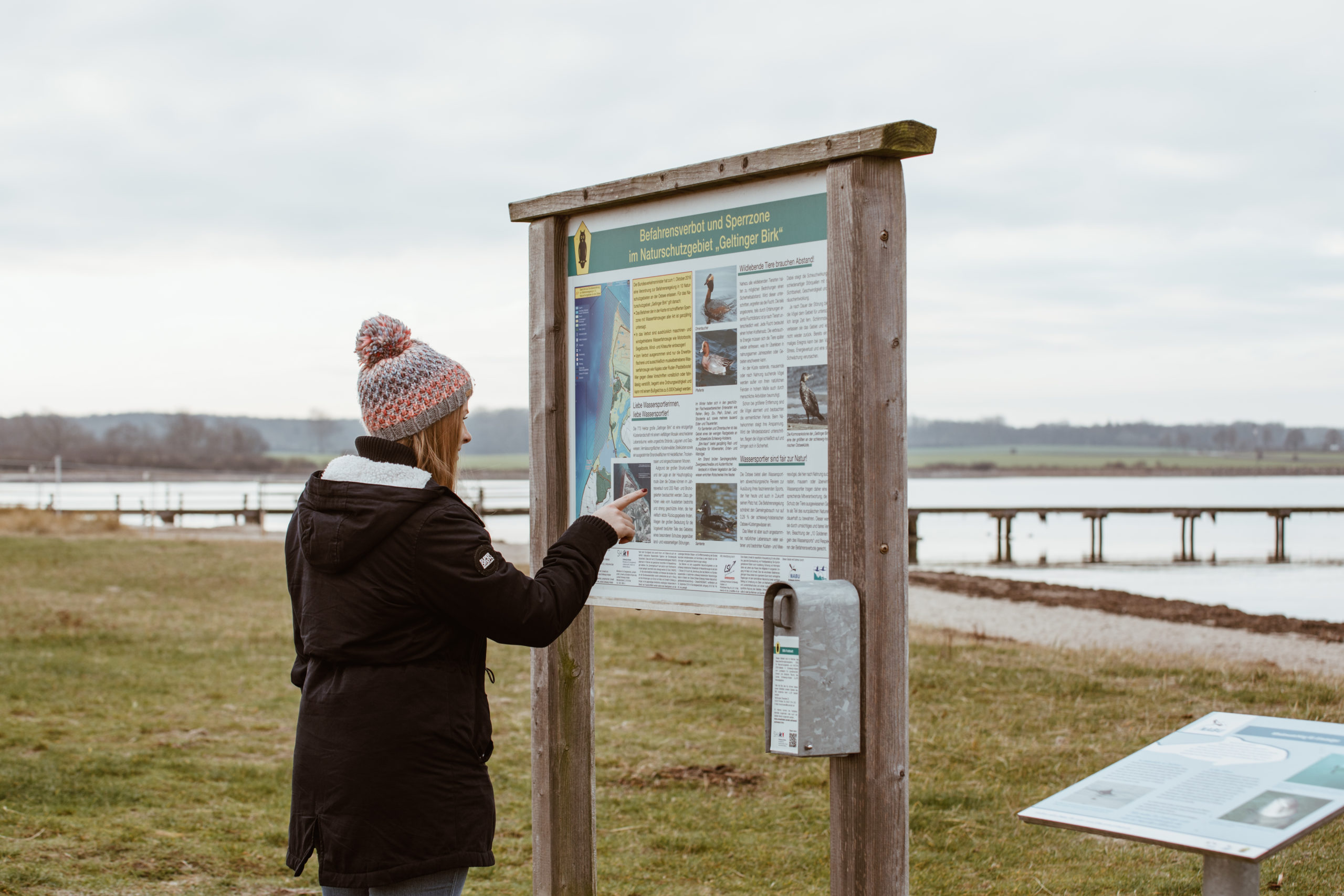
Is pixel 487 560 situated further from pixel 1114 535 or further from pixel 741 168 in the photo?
pixel 1114 535

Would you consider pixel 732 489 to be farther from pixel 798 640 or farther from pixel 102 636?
pixel 102 636

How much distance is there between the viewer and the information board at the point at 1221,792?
77.8 inches

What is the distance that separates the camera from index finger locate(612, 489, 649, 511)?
9.59 feet

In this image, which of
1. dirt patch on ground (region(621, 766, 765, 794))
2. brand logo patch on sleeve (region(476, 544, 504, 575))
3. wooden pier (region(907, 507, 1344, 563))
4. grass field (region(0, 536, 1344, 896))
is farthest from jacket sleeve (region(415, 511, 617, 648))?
wooden pier (region(907, 507, 1344, 563))

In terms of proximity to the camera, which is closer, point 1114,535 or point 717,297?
point 717,297

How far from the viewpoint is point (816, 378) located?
2.84 meters

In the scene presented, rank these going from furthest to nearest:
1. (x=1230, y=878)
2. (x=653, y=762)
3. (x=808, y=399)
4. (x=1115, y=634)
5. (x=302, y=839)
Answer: (x=1115, y=634) < (x=653, y=762) < (x=808, y=399) < (x=302, y=839) < (x=1230, y=878)

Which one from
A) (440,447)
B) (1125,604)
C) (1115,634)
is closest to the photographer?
(440,447)

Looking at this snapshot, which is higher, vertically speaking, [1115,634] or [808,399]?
[808,399]

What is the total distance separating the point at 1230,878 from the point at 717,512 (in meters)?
1.53

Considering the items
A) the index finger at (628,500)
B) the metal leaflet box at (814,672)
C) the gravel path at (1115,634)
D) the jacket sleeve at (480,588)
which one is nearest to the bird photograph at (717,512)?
the index finger at (628,500)

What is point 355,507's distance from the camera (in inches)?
85.7

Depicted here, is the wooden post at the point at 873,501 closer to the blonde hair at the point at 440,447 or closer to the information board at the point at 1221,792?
the information board at the point at 1221,792

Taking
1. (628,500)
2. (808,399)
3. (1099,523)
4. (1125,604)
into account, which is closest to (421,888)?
(628,500)
